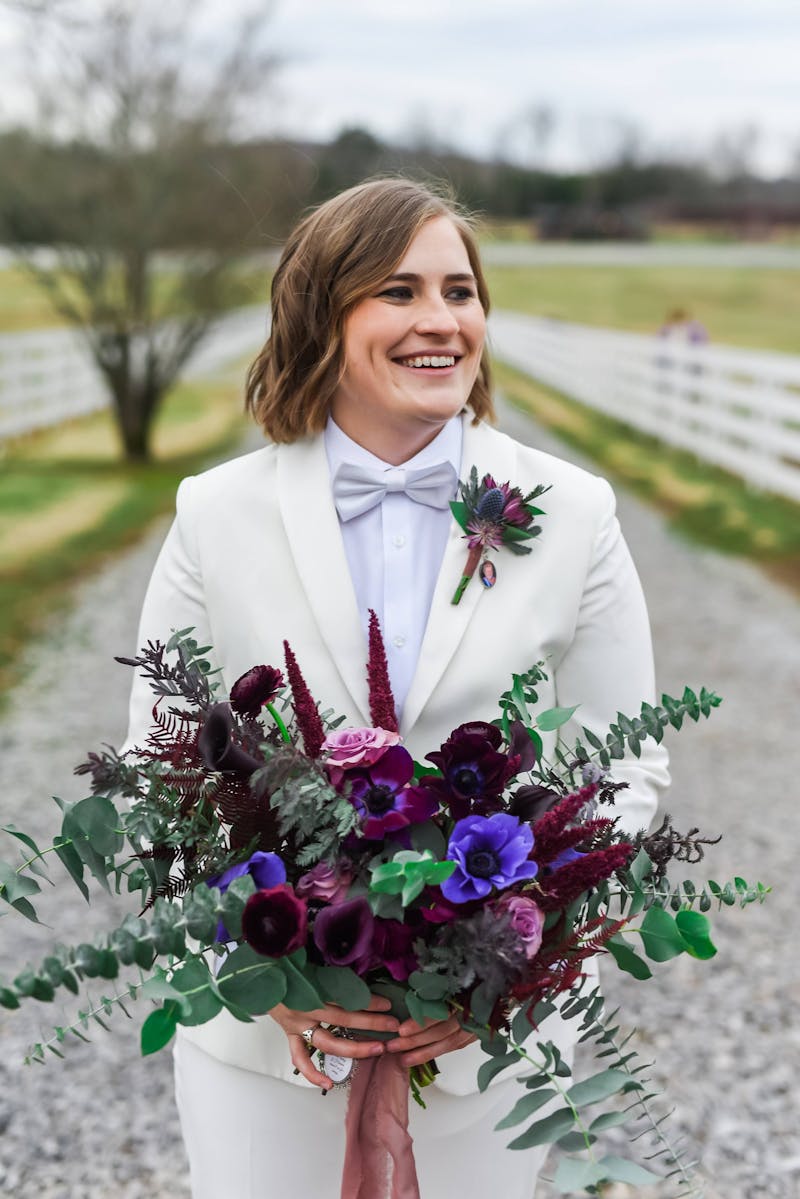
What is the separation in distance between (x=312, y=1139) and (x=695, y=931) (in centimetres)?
70

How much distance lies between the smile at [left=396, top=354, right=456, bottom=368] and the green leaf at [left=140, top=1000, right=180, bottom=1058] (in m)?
0.97

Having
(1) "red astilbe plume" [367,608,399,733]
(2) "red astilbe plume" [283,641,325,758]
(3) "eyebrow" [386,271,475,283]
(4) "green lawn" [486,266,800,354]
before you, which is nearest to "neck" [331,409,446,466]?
(3) "eyebrow" [386,271,475,283]

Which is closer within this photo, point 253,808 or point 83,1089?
point 253,808

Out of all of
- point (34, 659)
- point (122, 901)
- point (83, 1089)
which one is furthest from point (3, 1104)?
point (34, 659)

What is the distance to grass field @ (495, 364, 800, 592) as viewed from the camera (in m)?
10.7

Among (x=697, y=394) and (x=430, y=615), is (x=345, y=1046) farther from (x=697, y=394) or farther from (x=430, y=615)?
(x=697, y=394)

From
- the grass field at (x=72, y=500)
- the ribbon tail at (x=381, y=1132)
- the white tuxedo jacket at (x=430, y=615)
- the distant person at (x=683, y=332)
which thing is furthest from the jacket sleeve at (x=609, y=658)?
the distant person at (x=683, y=332)

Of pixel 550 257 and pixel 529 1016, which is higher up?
pixel 529 1016

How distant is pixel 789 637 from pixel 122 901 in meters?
5.04

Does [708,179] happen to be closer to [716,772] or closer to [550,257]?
[550,257]

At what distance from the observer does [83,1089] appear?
3609 millimetres

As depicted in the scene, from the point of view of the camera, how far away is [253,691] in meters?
1.63

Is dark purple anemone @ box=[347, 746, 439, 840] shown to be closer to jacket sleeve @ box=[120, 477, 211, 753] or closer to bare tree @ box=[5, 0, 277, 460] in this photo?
jacket sleeve @ box=[120, 477, 211, 753]

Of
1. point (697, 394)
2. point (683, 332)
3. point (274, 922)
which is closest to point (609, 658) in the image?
point (274, 922)
